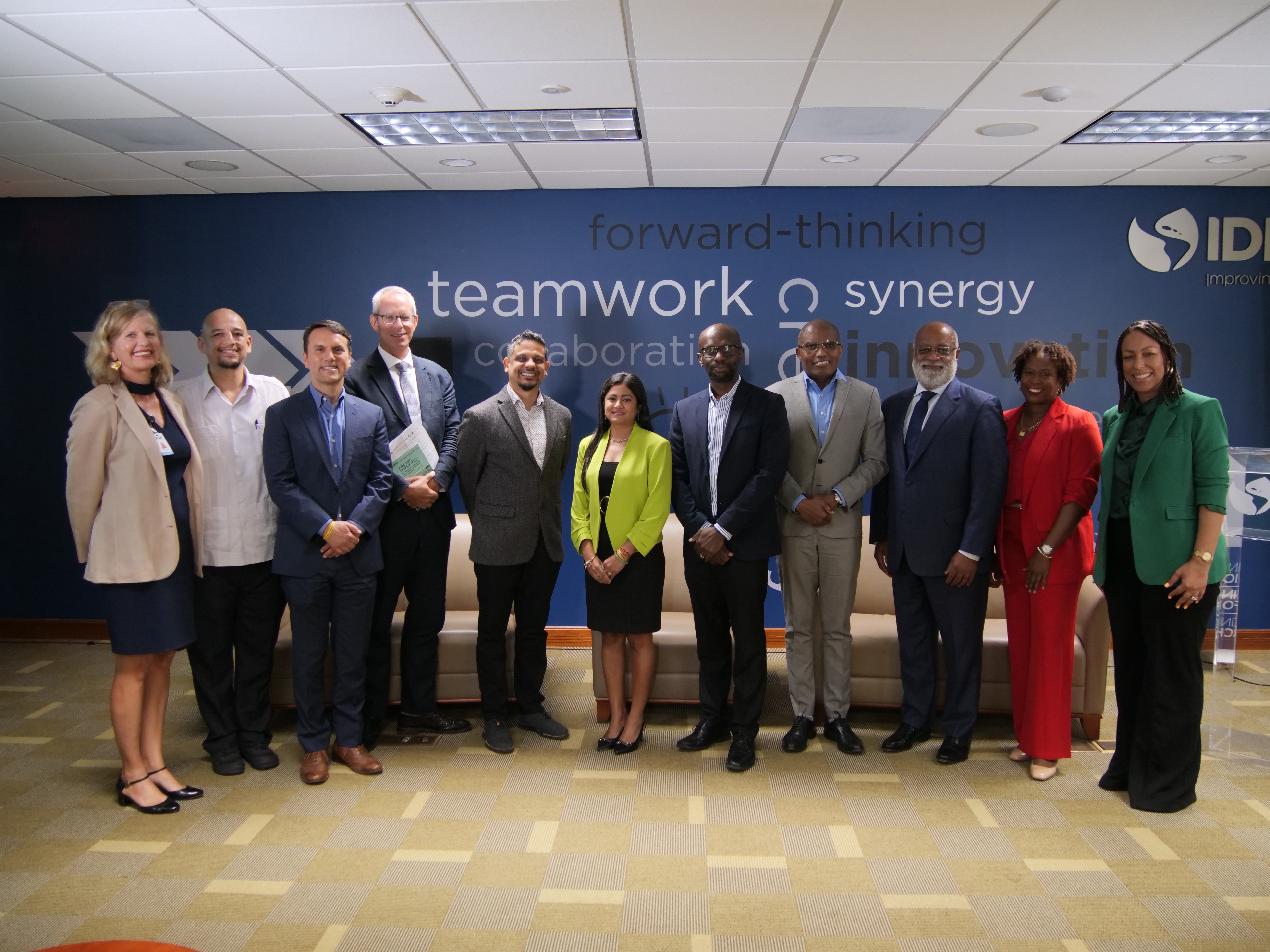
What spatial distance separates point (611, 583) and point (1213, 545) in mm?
Result: 2394

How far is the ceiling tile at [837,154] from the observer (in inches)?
188

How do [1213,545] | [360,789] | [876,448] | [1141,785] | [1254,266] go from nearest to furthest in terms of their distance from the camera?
[1213,545] → [1141,785] → [360,789] → [876,448] → [1254,266]

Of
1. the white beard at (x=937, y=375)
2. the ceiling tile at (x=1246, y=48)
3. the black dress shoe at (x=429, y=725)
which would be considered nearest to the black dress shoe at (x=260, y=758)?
the black dress shoe at (x=429, y=725)

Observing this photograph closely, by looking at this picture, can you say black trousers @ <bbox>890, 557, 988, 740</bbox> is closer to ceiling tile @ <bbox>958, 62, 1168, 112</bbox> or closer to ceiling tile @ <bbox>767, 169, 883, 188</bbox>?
ceiling tile @ <bbox>958, 62, 1168, 112</bbox>

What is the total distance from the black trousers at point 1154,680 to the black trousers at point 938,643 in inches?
21.5

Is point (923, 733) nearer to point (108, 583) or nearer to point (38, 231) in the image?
point (108, 583)

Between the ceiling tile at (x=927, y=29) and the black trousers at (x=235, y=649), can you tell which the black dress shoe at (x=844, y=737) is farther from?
the ceiling tile at (x=927, y=29)

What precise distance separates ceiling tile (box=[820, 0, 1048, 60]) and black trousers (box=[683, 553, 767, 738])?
84.4 inches

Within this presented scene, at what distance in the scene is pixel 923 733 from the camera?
4125 millimetres

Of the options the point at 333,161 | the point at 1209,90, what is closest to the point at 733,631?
the point at 1209,90

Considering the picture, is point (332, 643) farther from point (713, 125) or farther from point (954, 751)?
point (713, 125)

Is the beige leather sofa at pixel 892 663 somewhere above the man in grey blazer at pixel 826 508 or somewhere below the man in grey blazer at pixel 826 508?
below

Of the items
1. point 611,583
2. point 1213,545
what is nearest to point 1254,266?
point 1213,545

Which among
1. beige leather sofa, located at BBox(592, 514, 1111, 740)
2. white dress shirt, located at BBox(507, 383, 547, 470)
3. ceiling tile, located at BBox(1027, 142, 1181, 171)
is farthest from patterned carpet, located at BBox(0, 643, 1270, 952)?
ceiling tile, located at BBox(1027, 142, 1181, 171)
